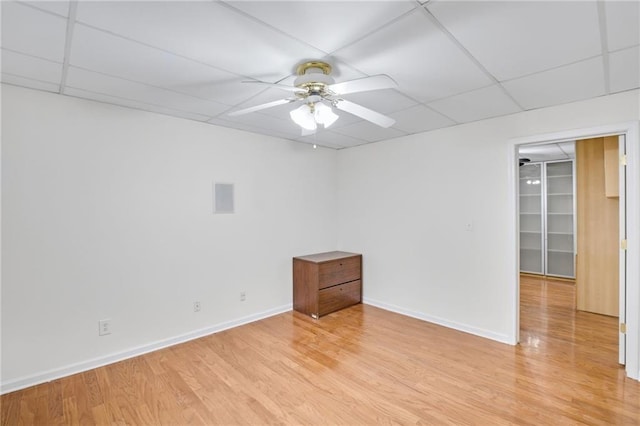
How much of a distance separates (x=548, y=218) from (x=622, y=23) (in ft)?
18.5

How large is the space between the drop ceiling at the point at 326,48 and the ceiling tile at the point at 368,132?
721mm

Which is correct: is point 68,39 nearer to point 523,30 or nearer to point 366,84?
point 366,84

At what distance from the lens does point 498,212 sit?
332 centimetres

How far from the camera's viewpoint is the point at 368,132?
3.85 m

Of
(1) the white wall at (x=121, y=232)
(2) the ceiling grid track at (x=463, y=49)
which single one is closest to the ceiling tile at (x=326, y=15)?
(2) the ceiling grid track at (x=463, y=49)

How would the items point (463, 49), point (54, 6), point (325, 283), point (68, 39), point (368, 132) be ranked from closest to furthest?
point (54, 6) → point (68, 39) → point (463, 49) → point (368, 132) → point (325, 283)

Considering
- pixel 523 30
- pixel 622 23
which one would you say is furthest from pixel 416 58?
pixel 622 23

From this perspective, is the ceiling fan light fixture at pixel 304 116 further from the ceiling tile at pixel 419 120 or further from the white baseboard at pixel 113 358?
the white baseboard at pixel 113 358

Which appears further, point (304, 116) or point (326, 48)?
point (304, 116)

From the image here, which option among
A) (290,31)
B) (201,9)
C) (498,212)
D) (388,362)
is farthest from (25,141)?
(498,212)

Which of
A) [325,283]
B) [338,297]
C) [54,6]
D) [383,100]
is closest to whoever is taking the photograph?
[54,6]

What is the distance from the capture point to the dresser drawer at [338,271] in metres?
4.06

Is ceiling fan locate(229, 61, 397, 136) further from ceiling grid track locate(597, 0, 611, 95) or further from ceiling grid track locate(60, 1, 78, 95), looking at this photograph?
ceiling grid track locate(597, 0, 611, 95)

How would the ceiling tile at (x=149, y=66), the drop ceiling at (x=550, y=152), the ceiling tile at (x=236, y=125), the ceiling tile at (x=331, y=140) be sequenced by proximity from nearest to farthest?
the ceiling tile at (x=149, y=66) → the ceiling tile at (x=236, y=125) → the ceiling tile at (x=331, y=140) → the drop ceiling at (x=550, y=152)
